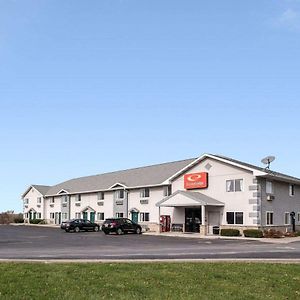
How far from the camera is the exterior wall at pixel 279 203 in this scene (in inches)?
1661

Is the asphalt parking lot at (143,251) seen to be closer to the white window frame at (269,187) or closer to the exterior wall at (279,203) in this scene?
the exterior wall at (279,203)

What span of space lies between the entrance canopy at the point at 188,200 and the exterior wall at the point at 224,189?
28.0 inches

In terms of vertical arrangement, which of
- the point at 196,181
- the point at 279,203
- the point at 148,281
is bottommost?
the point at 148,281

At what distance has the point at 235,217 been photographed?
1684 inches

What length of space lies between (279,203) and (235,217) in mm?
4853

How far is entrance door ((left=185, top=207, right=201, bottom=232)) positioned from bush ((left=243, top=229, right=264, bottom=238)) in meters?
7.74

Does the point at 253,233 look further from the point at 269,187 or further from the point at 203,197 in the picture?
the point at 203,197

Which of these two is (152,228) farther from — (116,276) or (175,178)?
(116,276)

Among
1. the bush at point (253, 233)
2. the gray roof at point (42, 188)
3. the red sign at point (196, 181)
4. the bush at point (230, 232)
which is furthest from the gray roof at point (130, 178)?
the bush at point (253, 233)

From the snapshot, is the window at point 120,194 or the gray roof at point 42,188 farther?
the gray roof at point 42,188

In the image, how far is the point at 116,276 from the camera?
37.6 ft

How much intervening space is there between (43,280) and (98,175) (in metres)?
61.7

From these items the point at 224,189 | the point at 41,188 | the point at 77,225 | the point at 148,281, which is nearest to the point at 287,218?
the point at 224,189

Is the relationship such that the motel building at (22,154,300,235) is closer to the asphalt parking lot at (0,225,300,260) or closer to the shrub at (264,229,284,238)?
the shrub at (264,229,284,238)
